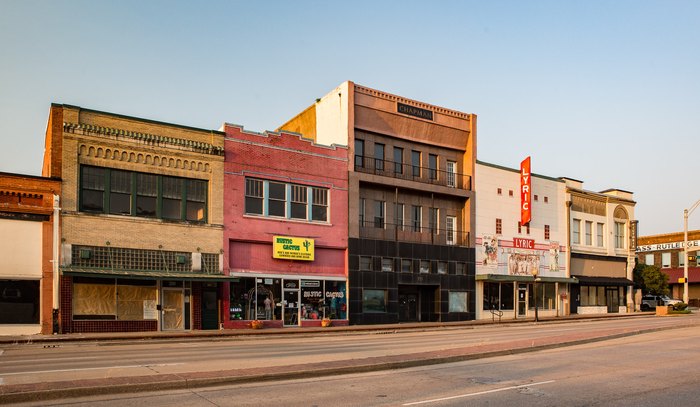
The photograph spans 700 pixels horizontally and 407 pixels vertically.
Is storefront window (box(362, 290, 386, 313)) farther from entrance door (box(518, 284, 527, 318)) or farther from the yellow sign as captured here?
entrance door (box(518, 284, 527, 318))

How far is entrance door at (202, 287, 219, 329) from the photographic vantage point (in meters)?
32.9

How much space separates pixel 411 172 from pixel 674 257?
190 feet

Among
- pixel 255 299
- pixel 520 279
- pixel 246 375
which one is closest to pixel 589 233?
pixel 520 279

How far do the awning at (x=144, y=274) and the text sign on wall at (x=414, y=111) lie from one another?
17026 mm

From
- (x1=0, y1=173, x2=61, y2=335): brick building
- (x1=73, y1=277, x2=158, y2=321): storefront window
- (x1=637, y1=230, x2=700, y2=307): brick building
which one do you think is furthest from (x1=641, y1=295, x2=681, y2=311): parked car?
(x1=0, y1=173, x2=61, y2=335): brick building

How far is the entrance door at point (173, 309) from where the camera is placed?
1255 inches

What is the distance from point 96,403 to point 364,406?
4.62 m

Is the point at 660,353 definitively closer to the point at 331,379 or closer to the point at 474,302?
the point at 331,379

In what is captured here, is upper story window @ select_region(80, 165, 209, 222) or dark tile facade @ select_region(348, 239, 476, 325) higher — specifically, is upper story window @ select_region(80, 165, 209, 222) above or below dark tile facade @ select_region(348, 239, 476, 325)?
above

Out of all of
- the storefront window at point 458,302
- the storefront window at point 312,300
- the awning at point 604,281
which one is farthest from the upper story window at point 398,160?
the awning at point 604,281

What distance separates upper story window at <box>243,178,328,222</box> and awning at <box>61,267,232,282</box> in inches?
182

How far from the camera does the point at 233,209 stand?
3459 cm

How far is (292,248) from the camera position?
119 ft

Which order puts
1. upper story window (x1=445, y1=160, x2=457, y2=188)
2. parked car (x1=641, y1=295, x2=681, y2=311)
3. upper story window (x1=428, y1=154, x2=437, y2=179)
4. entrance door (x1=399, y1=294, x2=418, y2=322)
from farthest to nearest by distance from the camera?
parked car (x1=641, y1=295, x2=681, y2=311), upper story window (x1=445, y1=160, x2=457, y2=188), upper story window (x1=428, y1=154, x2=437, y2=179), entrance door (x1=399, y1=294, x2=418, y2=322)
